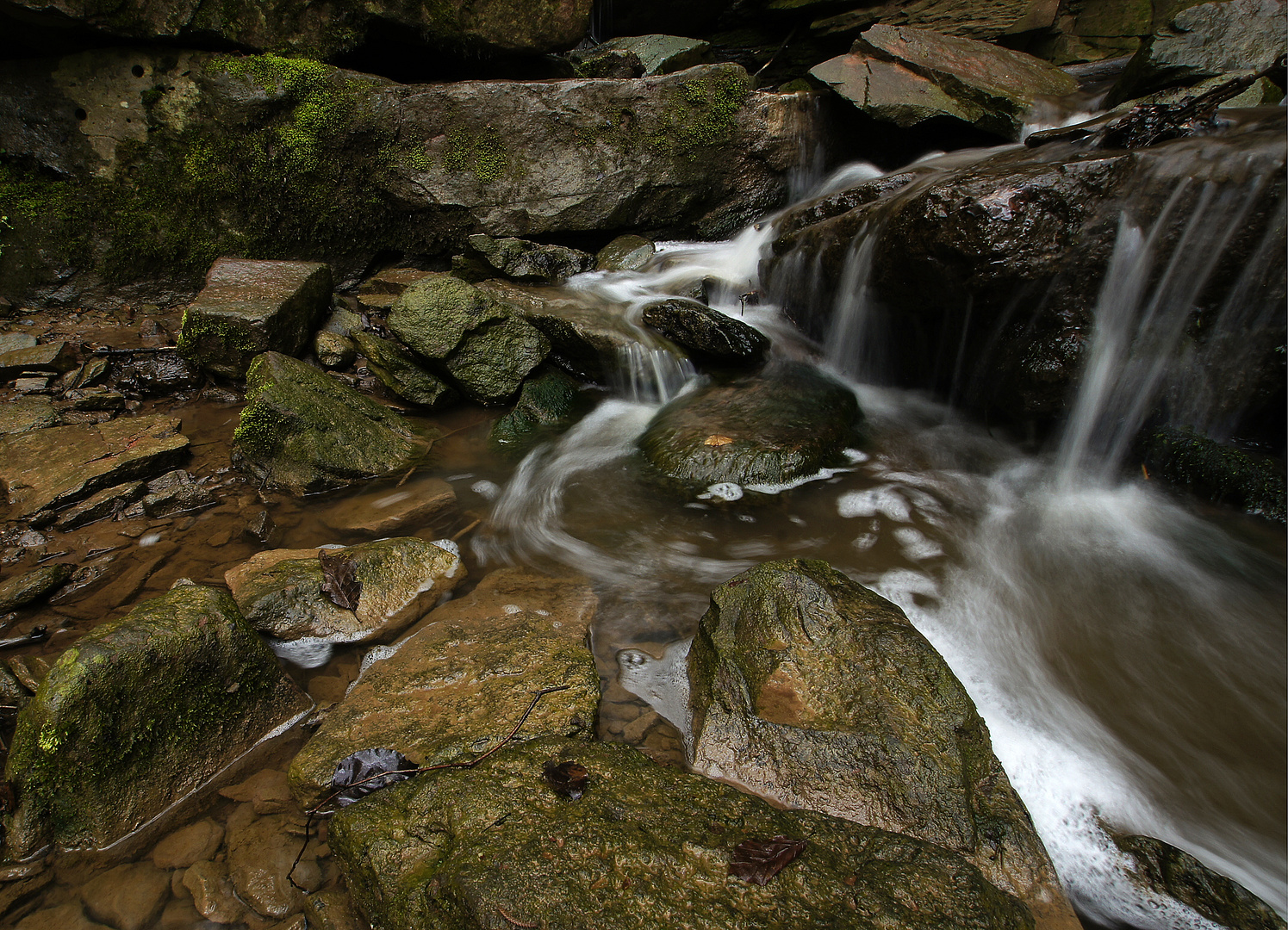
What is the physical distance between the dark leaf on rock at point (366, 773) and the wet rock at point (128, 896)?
55 centimetres

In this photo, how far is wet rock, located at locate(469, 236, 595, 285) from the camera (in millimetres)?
6984

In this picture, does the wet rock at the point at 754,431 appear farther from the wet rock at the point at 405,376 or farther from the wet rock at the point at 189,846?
the wet rock at the point at 189,846

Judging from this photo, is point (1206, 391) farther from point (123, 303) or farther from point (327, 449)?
point (123, 303)

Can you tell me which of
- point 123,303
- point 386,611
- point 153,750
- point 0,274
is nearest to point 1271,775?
point 386,611

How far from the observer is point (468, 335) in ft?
18.4

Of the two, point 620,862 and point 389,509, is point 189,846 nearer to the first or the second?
point 620,862

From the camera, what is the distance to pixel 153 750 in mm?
2178

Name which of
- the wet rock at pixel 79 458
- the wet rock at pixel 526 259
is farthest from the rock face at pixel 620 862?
the wet rock at pixel 526 259

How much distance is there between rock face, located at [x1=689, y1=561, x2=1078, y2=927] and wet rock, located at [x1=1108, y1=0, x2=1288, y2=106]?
25.6 ft

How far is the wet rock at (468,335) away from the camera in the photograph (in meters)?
5.55

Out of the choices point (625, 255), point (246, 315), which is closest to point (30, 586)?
point (246, 315)

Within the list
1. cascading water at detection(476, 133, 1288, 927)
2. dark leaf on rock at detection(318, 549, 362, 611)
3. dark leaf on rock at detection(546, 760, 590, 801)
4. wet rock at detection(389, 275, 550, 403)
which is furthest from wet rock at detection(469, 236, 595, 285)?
dark leaf on rock at detection(546, 760, 590, 801)

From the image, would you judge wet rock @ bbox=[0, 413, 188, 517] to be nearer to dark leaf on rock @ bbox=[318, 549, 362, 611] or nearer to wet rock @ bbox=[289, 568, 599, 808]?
dark leaf on rock @ bbox=[318, 549, 362, 611]

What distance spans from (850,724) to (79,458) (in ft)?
18.1
